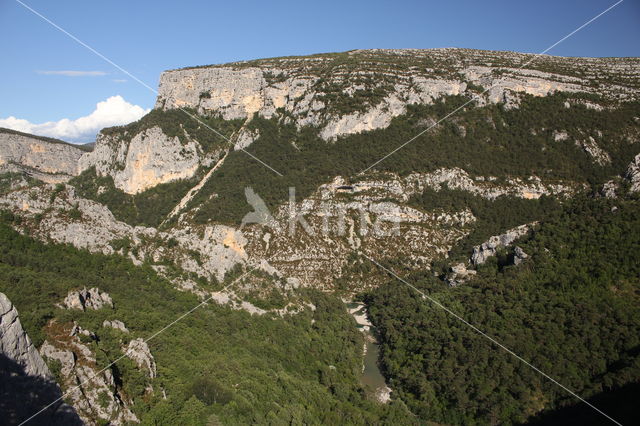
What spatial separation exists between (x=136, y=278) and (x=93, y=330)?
44.8 ft

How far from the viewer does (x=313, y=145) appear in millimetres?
77250

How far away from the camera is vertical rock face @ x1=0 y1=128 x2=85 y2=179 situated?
3930 inches

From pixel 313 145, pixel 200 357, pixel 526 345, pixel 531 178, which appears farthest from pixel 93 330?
pixel 531 178

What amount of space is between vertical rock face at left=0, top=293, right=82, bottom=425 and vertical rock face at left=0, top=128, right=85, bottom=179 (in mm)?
86188

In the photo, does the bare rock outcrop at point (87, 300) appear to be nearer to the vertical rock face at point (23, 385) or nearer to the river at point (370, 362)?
the vertical rock face at point (23, 385)

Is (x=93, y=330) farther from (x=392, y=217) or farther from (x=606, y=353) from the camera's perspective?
(x=392, y=217)

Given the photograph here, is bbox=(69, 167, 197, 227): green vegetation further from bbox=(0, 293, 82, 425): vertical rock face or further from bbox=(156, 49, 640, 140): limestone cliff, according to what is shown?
bbox=(0, 293, 82, 425): vertical rock face

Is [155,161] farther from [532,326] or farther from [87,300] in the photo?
[532,326]

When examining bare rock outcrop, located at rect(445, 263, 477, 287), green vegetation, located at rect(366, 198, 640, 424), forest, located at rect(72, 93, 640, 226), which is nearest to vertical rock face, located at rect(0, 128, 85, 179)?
forest, located at rect(72, 93, 640, 226)

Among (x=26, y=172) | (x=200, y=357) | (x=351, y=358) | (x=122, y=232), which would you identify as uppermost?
(x=26, y=172)

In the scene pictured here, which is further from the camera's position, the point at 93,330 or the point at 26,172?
the point at 26,172

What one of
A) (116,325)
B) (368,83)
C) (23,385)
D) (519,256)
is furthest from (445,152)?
(23,385)

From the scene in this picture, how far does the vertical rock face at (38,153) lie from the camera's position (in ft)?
327

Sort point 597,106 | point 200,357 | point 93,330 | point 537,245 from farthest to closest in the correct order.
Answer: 1. point 597,106
2. point 537,245
3. point 200,357
4. point 93,330
